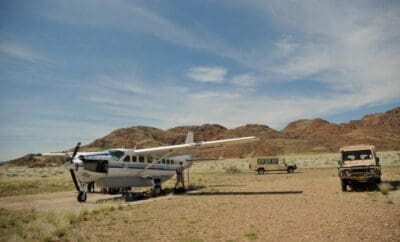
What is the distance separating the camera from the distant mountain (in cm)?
12825

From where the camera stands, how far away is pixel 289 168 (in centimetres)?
4066

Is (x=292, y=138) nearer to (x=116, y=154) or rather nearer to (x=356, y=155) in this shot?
(x=356, y=155)

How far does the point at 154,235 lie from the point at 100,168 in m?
11.4

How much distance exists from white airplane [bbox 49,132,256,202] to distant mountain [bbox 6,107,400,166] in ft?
296

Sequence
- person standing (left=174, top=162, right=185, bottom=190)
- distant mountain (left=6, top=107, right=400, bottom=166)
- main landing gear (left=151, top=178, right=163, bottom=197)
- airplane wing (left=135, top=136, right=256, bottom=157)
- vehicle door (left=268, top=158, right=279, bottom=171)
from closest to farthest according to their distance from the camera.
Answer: airplane wing (left=135, top=136, right=256, bottom=157) < main landing gear (left=151, top=178, right=163, bottom=197) < person standing (left=174, top=162, right=185, bottom=190) < vehicle door (left=268, top=158, right=279, bottom=171) < distant mountain (left=6, top=107, right=400, bottom=166)

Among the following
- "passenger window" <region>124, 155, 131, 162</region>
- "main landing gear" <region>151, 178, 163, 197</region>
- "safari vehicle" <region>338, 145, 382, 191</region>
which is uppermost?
"passenger window" <region>124, 155, 131, 162</region>

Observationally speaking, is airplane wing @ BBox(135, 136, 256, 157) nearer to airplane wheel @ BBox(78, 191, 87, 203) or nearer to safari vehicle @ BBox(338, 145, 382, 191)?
airplane wheel @ BBox(78, 191, 87, 203)

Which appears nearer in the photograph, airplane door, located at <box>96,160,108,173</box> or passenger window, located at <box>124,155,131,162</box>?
airplane door, located at <box>96,160,108,173</box>

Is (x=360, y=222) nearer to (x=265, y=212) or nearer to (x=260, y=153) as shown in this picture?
(x=265, y=212)

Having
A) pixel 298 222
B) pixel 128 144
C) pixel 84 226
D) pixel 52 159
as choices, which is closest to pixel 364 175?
pixel 298 222

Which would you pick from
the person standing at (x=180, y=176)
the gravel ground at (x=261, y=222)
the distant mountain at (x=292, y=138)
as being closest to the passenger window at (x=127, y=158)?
the person standing at (x=180, y=176)

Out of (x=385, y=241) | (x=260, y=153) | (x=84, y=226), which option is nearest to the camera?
(x=385, y=241)

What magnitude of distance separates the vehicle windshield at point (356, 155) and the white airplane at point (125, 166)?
18.5ft

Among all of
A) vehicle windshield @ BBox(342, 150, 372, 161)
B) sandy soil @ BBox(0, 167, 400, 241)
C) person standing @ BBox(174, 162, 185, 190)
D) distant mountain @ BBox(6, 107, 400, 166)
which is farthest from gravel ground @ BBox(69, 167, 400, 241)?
distant mountain @ BBox(6, 107, 400, 166)
